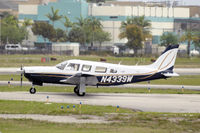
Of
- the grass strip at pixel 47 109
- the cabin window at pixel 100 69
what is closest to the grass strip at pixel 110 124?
the grass strip at pixel 47 109

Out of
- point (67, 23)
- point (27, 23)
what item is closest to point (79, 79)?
point (67, 23)

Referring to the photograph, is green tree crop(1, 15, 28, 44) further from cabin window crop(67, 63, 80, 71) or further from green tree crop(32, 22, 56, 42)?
cabin window crop(67, 63, 80, 71)

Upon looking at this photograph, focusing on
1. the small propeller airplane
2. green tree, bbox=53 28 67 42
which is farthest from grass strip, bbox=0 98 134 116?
green tree, bbox=53 28 67 42

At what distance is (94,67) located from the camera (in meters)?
27.1

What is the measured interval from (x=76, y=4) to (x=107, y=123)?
316ft

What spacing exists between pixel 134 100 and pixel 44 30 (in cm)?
8263

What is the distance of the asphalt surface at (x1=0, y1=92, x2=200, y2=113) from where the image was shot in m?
22.7

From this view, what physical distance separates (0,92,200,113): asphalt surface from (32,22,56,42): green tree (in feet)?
259

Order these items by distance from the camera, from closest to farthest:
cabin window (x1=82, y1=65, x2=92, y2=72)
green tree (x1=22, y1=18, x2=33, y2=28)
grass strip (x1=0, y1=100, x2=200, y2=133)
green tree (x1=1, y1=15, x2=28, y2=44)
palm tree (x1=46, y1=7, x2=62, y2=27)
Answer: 1. grass strip (x1=0, y1=100, x2=200, y2=133)
2. cabin window (x1=82, y1=65, x2=92, y2=72)
3. green tree (x1=1, y1=15, x2=28, y2=44)
4. palm tree (x1=46, y1=7, x2=62, y2=27)
5. green tree (x1=22, y1=18, x2=33, y2=28)

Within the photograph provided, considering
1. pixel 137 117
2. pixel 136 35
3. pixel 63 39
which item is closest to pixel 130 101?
pixel 137 117

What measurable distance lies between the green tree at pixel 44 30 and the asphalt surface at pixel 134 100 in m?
79.0

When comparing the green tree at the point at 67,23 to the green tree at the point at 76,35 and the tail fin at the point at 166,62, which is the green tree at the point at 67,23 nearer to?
the green tree at the point at 76,35

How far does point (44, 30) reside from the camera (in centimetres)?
10550

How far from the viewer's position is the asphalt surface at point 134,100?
2268cm
